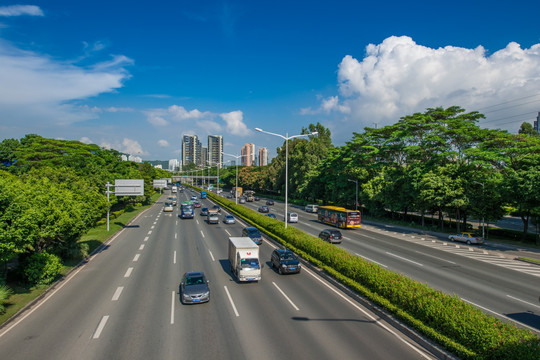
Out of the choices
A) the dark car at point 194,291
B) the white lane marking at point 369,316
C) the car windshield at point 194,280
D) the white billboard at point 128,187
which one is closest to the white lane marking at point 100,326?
the dark car at point 194,291

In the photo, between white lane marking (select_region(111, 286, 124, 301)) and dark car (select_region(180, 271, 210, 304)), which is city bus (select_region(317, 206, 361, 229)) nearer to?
dark car (select_region(180, 271, 210, 304))

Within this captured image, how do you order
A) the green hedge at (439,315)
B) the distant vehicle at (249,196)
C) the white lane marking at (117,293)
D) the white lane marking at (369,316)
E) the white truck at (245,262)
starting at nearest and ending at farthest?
the green hedge at (439,315)
the white lane marking at (369,316)
the white lane marking at (117,293)
the white truck at (245,262)
the distant vehicle at (249,196)

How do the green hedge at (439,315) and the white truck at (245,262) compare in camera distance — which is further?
the white truck at (245,262)

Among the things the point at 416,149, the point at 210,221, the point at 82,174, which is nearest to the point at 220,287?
the point at 210,221

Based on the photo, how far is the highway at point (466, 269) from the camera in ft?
65.7

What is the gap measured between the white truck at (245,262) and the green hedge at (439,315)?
563 cm

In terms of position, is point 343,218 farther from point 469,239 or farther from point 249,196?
point 249,196

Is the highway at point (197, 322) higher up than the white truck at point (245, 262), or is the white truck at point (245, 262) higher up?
the white truck at point (245, 262)

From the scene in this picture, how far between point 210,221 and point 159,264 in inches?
1008

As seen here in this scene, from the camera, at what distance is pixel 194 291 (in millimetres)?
19156

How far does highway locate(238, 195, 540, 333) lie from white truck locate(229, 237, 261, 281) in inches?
471

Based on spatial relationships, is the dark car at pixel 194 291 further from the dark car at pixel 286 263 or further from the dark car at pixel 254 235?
the dark car at pixel 254 235

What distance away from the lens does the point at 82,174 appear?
51.4m

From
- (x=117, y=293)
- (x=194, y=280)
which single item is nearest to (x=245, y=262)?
(x=194, y=280)
